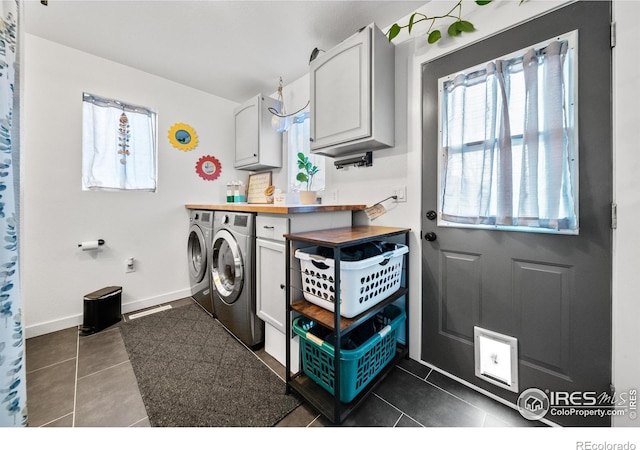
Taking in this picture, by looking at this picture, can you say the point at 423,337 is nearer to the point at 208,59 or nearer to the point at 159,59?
the point at 208,59

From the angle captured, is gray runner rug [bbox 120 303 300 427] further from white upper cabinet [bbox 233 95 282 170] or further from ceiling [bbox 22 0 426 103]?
ceiling [bbox 22 0 426 103]

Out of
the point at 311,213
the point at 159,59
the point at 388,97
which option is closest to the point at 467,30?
the point at 388,97

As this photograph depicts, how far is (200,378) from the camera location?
1.43 meters

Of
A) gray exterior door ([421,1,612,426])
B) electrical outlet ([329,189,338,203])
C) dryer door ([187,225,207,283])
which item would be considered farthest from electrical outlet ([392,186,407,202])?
dryer door ([187,225,207,283])

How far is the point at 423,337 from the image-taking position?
5.17 ft

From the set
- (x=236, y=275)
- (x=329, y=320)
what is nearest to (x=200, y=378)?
(x=236, y=275)

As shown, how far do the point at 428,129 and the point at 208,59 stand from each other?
2073 mm

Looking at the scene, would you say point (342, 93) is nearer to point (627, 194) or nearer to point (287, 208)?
point (287, 208)

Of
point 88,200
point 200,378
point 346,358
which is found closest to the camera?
point 346,358

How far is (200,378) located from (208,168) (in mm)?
2228

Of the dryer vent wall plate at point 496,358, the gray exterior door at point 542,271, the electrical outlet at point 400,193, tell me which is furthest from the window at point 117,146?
the dryer vent wall plate at point 496,358

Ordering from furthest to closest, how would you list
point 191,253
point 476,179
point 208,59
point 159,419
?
point 191,253 < point 208,59 < point 476,179 < point 159,419

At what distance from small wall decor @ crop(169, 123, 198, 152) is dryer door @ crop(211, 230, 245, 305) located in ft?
4.26

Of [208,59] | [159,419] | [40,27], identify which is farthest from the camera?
[208,59]
